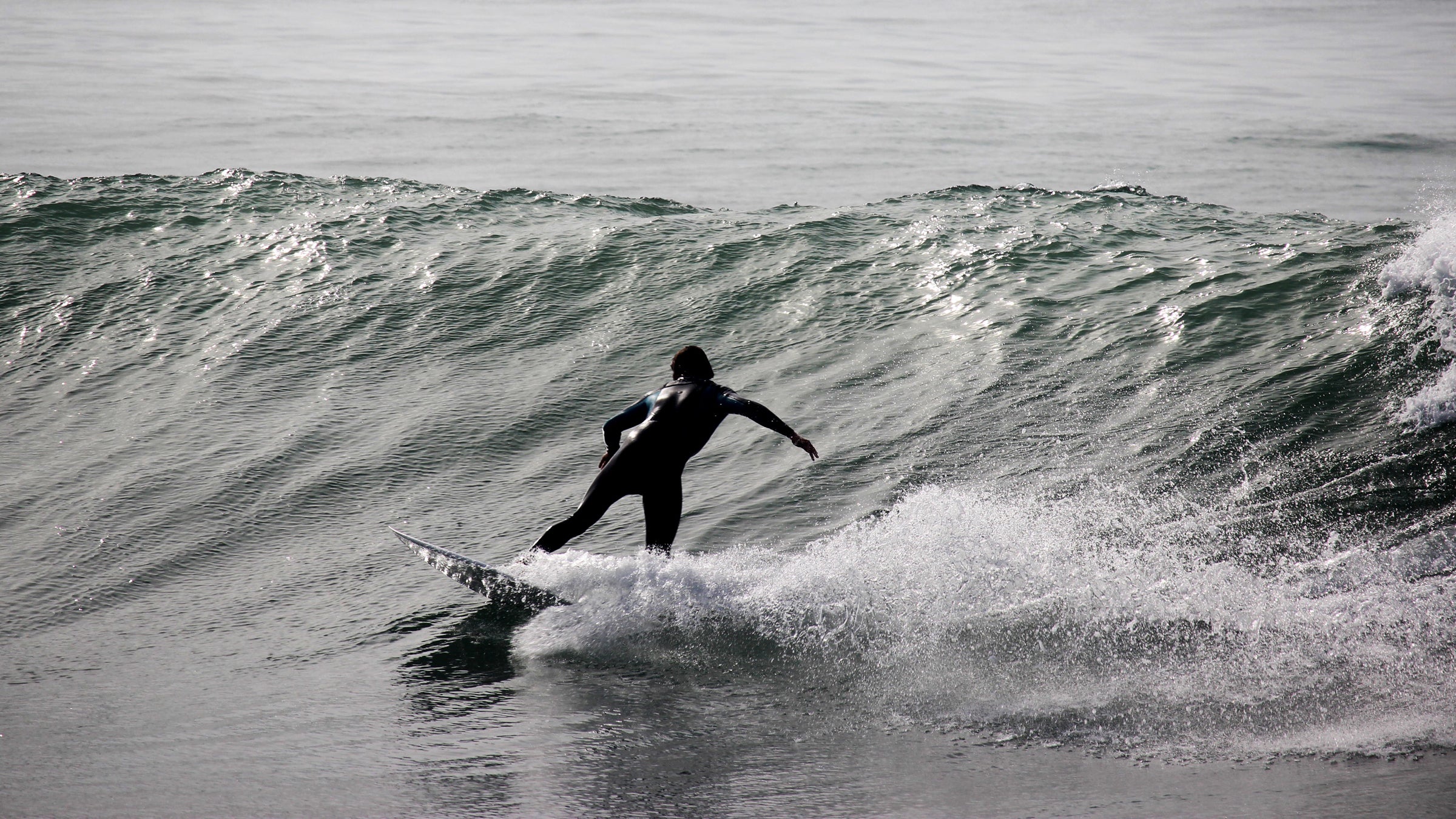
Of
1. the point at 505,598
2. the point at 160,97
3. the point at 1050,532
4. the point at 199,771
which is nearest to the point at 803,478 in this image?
the point at 1050,532

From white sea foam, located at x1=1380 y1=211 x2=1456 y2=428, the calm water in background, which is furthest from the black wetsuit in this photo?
the calm water in background

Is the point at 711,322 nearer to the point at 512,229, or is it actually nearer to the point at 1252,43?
the point at 512,229

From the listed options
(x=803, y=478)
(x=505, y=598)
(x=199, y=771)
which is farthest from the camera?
(x=803, y=478)

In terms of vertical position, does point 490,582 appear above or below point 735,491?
above

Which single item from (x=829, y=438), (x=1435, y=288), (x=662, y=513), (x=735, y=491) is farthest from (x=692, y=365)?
(x=1435, y=288)

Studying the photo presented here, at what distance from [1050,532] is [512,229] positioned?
951cm

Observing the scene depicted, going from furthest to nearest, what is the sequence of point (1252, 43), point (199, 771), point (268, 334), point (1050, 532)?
point (1252, 43) < point (268, 334) < point (1050, 532) < point (199, 771)

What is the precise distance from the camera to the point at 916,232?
13.9 meters

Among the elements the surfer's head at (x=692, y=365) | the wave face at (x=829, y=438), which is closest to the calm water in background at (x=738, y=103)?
the wave face at (x=829, y=438)

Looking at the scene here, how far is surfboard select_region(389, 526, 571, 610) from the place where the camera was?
615 cm

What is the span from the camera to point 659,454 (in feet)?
21.4

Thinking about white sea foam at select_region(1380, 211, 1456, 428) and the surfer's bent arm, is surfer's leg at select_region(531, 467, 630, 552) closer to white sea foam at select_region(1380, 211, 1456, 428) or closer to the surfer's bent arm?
the surfer's bent arm

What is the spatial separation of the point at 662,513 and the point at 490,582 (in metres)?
1.07

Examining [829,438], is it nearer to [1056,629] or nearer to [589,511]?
[589,511]
